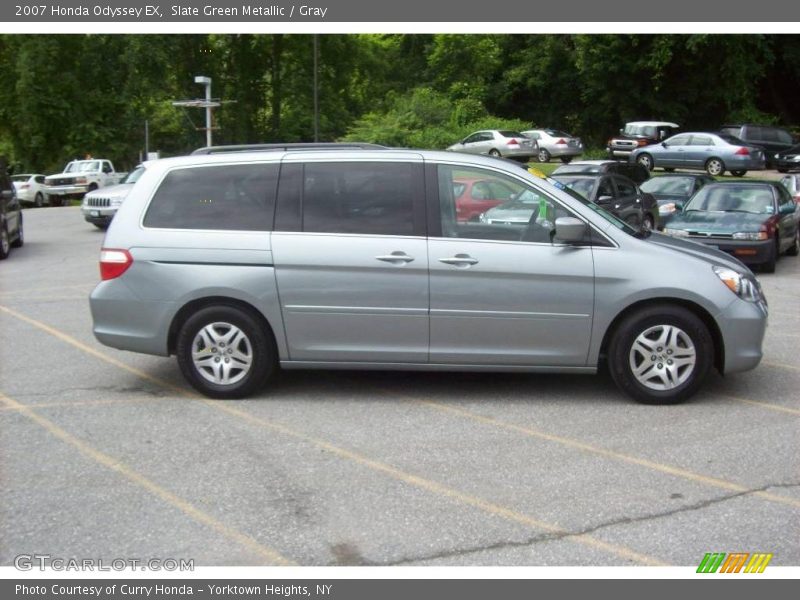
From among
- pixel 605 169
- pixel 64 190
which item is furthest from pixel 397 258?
pixel 64 190

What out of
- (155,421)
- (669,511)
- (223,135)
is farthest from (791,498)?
(223,135)

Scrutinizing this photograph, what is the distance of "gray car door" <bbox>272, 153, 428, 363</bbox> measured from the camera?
262 inches

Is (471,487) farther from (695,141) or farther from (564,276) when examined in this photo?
(695,141)

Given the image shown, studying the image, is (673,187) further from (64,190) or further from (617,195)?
(64,190)

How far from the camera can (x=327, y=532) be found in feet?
14.9

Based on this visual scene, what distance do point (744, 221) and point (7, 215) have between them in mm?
12937

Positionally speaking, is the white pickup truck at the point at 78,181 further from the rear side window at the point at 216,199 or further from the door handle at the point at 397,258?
the door handle at the point at 397,258

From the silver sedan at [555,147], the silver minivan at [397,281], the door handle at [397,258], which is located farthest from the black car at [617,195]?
the silver sedan at [555,147]

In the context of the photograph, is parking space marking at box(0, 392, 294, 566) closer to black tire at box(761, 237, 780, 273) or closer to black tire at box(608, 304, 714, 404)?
black tire at box(608, 304, 714, 404)

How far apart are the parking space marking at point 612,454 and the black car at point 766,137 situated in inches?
1239

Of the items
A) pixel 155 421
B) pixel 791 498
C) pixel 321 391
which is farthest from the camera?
pixel 321 391

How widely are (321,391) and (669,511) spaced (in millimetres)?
3191

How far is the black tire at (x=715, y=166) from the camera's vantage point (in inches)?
1239
